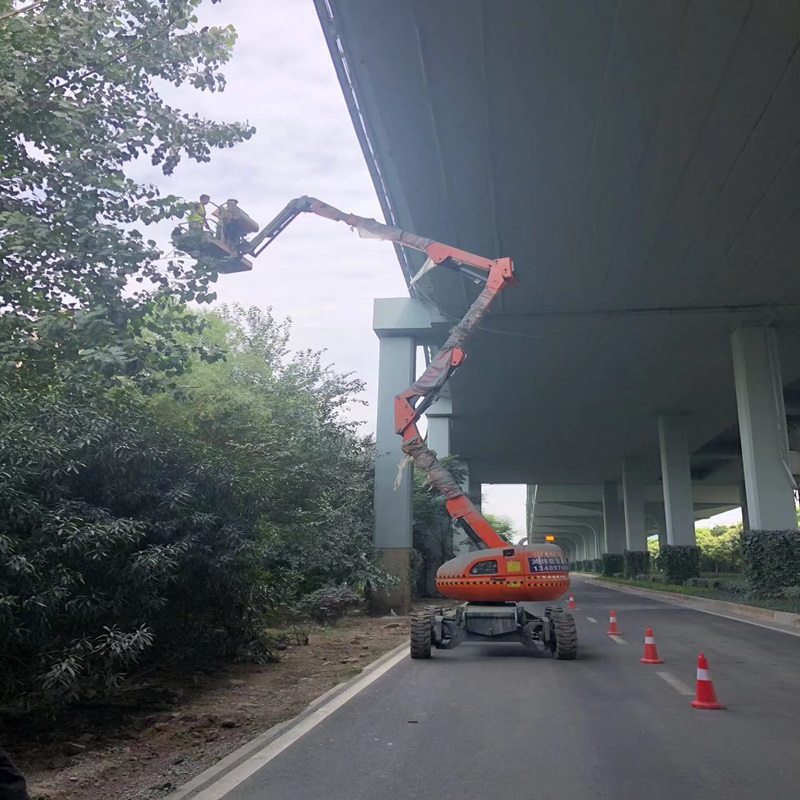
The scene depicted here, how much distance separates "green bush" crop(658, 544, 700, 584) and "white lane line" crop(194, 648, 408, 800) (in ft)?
93.9

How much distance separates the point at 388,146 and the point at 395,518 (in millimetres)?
11518

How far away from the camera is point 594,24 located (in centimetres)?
1246

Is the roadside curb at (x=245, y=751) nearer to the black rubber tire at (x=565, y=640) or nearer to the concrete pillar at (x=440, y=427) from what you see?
the black rubber tire at (x=565, y=640)

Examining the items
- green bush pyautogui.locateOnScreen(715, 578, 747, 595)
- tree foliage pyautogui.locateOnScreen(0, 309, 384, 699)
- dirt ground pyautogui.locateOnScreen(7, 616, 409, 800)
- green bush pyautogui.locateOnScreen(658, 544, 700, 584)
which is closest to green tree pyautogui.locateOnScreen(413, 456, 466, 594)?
green bush pyautogui.locateOnScreen(715, 578, 747, 595)

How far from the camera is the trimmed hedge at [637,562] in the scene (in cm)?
4703

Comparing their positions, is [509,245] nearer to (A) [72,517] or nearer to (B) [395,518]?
(B) [395,518]

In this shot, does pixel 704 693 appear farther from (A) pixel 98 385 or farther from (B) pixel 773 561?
(B) pixel 773 561

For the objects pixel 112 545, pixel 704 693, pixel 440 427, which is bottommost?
pixel 704 693

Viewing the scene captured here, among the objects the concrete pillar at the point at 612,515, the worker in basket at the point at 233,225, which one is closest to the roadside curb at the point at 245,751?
the worker in basket at the point at 233,225

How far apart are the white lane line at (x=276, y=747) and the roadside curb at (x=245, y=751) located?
50mm

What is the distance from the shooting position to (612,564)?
57219mm

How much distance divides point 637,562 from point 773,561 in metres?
25.9

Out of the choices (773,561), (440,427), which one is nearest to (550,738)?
(773,561)

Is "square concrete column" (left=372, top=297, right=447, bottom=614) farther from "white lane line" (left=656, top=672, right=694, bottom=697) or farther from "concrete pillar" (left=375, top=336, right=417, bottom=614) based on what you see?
"white lane line" (left=656, top=672, right=694, bottom=697)
